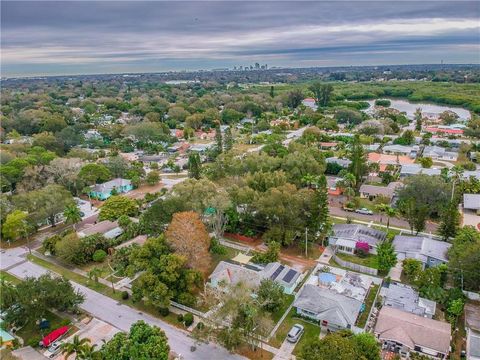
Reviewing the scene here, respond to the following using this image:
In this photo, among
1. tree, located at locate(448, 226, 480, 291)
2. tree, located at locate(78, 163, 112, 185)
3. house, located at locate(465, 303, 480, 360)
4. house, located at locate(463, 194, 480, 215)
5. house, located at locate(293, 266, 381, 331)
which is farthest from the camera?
tree, located at locate(78, 163, 112, 185)

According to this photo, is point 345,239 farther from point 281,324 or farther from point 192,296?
point 192,296

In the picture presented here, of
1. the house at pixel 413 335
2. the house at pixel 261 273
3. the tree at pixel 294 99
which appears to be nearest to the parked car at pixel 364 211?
the house at pixel 261 273

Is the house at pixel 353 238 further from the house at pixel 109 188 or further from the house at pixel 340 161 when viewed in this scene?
the house at pixel 109 188

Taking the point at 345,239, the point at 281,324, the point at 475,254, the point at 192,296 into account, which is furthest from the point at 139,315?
the point at 475,254

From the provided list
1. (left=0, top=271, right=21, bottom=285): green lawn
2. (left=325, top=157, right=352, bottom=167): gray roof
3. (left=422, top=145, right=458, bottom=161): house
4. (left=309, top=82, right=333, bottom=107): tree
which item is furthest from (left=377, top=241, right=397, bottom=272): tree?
(left=309, top=82, right=333, bottom=107): tree

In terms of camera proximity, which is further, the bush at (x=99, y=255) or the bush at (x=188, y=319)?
the bush at (x=99, y=255)

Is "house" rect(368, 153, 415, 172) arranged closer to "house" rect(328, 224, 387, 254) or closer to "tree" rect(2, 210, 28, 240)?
"house" rect(328, 224, 387, 254)

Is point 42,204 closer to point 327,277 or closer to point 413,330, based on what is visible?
point 327,277

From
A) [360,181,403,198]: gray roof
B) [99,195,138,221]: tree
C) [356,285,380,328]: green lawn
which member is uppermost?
[99,195,138,221]: tree
